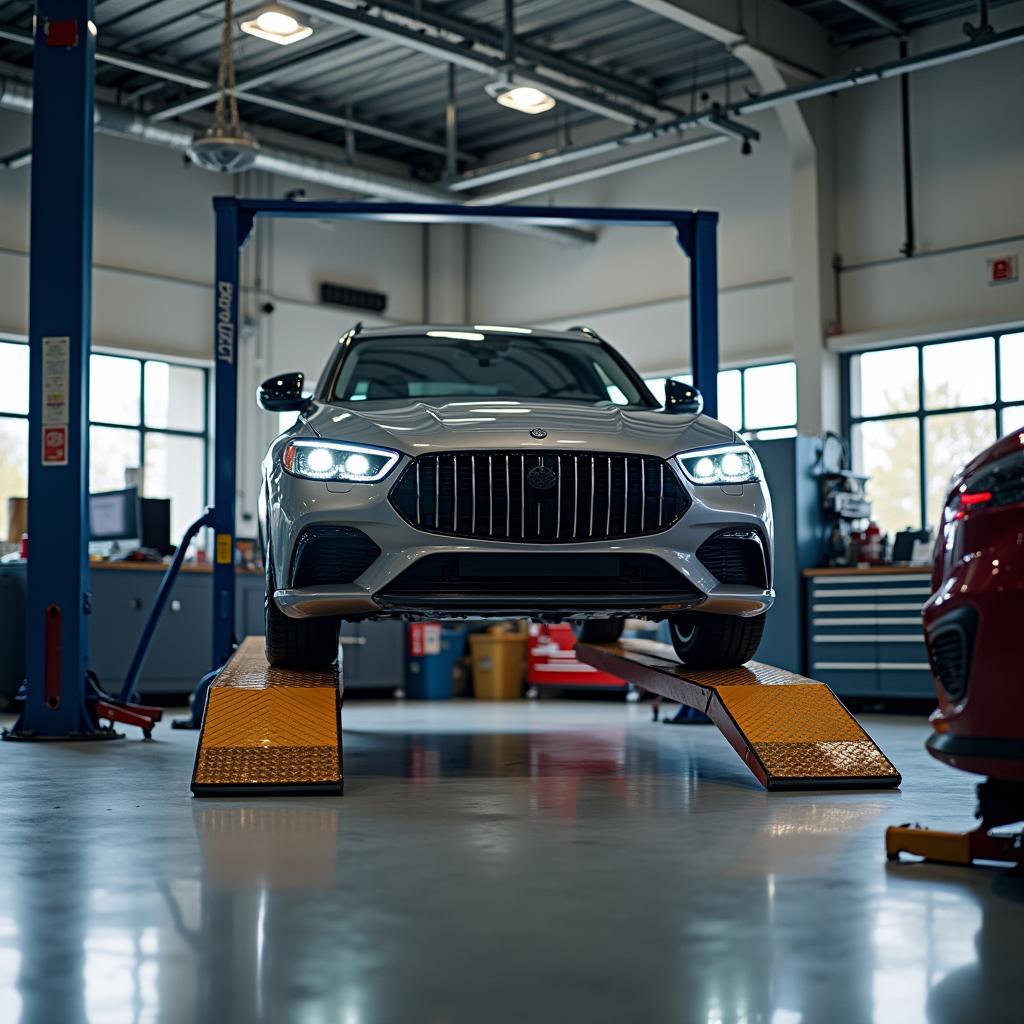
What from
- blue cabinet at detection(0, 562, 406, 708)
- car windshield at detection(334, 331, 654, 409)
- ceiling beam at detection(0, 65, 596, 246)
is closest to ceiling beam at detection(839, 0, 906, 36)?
ceiling beam at detection(0, 65, 596, 246)

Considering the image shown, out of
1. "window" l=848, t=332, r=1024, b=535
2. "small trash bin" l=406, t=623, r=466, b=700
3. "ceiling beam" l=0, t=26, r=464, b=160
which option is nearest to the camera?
"small trash bin" l=406, t=623, r=466, b=700

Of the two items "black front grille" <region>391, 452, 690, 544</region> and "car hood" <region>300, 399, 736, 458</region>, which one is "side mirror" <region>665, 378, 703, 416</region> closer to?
"car hood" <region>300, 399, 736, 458</region>

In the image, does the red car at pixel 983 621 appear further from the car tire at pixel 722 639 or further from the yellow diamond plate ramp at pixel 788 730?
the car tire at pixel 722 639

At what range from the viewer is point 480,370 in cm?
593

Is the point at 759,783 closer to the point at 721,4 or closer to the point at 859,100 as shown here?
the point at 721,4

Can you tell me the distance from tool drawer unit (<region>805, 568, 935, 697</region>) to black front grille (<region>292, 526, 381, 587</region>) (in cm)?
721

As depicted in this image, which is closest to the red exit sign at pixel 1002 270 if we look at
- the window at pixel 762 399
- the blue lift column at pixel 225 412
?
the window at pixel 762 399

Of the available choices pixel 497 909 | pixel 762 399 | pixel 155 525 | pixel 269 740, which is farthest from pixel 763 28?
pixel 497 909

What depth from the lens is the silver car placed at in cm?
447

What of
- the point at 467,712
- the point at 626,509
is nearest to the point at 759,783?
the point at 626,509

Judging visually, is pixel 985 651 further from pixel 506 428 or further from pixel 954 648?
pixel 506 428

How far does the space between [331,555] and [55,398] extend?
3153 mm

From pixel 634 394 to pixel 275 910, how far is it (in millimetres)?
3673

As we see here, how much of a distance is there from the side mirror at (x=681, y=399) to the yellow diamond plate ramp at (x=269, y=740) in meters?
1.75
